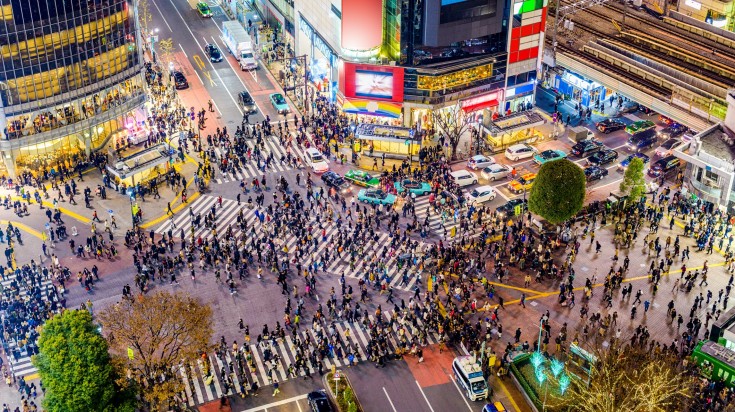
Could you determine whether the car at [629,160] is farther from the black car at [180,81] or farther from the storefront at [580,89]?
the black car at [180,81]

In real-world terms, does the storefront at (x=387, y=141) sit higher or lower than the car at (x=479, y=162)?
higher

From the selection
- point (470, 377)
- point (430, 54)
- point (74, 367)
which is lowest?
point (470, 377)

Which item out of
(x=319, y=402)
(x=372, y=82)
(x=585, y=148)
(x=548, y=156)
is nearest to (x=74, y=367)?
(x=319, y=402)

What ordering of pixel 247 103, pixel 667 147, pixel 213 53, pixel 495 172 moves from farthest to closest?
pixel 213 53 < pixel 247 103 < pixel 667 147 < pixel 495 172

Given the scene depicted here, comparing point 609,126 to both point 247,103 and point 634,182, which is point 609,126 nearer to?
point 634,182

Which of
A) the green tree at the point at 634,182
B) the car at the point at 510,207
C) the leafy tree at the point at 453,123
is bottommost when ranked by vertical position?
the car at the point at 510,207

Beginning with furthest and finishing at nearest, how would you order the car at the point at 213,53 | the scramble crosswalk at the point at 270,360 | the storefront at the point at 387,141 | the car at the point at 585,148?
the car at the point at 213,53 → the car at the point at 585,148 → the storefront at the point at 387,141 → the scramble crosswalk at the point at 270,360

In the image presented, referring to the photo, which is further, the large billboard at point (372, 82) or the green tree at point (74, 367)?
the large billboard at point (372, 82)

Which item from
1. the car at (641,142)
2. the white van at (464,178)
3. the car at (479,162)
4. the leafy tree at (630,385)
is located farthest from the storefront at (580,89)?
the leafy tree at (630,385)

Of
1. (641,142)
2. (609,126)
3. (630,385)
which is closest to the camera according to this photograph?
(630,385)
